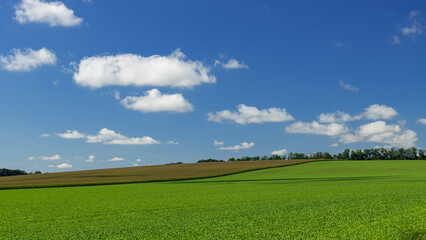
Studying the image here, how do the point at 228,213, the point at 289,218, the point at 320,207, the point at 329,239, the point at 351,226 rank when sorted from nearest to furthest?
the point at 329,239 < the point at 351,226 < the point at 289,218 < the point at 228,213 < the point at 320,207

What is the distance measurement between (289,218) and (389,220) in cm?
279

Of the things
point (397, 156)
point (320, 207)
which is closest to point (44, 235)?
point (320, 207)

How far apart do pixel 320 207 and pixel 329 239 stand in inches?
190

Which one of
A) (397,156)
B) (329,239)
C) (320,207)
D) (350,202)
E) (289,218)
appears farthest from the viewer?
(397,156)

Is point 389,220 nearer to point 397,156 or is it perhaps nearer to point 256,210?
point 256,210

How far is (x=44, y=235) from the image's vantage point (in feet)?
29.1

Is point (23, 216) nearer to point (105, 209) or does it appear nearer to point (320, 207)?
point (105, 209)

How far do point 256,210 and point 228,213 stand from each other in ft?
3.76

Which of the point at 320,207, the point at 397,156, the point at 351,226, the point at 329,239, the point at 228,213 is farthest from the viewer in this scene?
the point at 397,156

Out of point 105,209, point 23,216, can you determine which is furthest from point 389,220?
point 23,216

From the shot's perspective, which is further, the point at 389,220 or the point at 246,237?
the point at 389,220

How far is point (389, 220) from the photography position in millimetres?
9219

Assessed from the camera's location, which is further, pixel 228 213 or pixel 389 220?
pixel 228 213

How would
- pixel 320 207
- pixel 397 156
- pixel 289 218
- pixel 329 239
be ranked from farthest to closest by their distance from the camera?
pixel 397 156 → pixel 320 207 → pixel 289 218 → pixel 329 239
